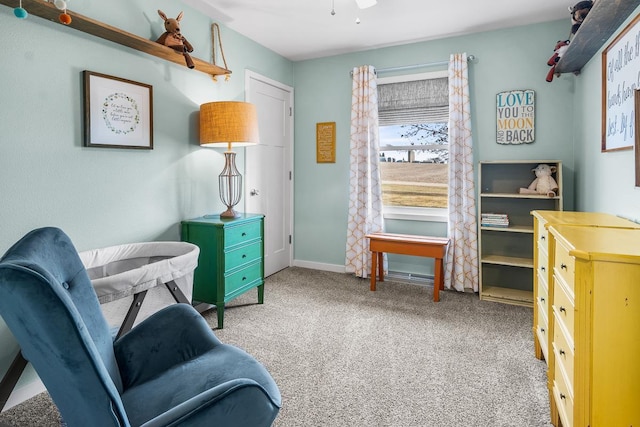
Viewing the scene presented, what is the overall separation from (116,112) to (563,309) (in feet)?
8.99

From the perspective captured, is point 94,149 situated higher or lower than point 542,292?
higher

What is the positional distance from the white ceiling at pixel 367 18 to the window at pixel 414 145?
0.47 meters

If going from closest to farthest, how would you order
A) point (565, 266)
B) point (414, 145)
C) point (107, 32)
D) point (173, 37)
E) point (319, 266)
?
1. point (565, 266)
2. point (107, 32)
3. point (173, 37)
4. point (414, 145)
5. point (319, 266)

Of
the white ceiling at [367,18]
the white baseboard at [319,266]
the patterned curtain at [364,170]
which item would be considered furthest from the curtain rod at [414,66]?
the white baseboard at [319,266]

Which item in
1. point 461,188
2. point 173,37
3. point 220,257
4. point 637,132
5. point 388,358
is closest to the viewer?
point 637,132

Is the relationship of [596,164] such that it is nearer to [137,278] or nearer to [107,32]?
[137,278]

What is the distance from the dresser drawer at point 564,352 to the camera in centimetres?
135

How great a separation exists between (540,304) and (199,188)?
2.69m

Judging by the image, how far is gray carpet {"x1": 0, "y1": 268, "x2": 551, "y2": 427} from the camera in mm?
1823

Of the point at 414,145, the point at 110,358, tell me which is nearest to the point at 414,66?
the point at 414,145

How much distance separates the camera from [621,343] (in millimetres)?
1168

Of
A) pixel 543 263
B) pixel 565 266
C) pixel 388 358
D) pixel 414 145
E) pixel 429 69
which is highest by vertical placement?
pixel 429 69

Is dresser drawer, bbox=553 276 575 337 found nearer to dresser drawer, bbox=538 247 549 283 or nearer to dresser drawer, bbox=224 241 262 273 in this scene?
dresser drawer, bbox=538 247 549 283

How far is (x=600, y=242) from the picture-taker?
1349 millimetres
